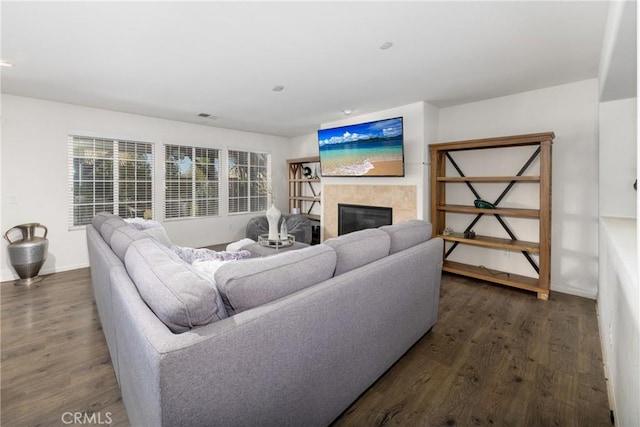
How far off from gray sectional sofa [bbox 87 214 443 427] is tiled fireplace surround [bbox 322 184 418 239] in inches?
98.4

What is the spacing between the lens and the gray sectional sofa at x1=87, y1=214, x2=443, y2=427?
91cm

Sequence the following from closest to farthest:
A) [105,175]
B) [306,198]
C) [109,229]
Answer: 1. [109,229]
2. [105,175]
3. [306,198]

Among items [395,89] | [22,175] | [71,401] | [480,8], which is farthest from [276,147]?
[71,401]

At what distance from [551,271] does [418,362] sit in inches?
102

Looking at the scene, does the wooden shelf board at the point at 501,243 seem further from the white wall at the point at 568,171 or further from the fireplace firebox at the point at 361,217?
the fireplace firebox at the point at 361,217

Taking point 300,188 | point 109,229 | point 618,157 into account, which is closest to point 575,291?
point 618,157

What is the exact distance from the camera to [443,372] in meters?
1.96

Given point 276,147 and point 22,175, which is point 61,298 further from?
point 276,147

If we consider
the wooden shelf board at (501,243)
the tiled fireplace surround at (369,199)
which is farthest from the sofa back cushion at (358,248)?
the tiled fireplace surround at (369,199)

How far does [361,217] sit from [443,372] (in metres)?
3.17

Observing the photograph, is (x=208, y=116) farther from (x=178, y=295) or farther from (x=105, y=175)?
(x=178, y=295)

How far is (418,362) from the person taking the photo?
2.06 metres

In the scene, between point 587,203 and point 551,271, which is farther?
point 551,271

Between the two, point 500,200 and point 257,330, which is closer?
point 257,330
